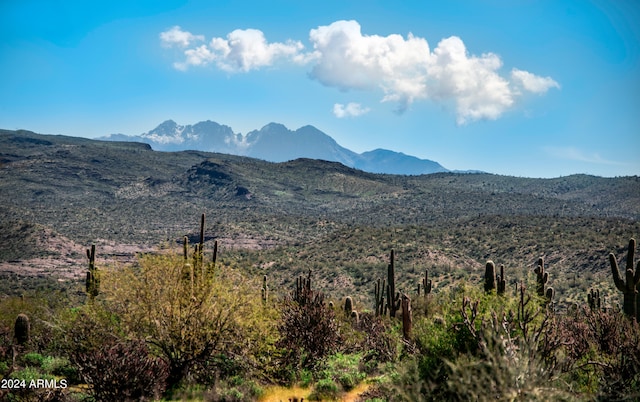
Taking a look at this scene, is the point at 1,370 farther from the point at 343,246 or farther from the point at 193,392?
the point at 343,246

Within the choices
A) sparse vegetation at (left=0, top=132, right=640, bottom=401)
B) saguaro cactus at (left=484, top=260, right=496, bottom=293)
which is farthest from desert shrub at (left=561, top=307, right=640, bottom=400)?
saguaro cactus at (left=484, top=260, right=496, bottom=293)

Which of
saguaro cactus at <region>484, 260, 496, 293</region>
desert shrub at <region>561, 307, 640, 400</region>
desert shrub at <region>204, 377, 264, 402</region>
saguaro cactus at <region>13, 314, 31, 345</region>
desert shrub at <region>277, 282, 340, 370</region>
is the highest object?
saguaro cactus at <region>484, 260, 496, 293</region>

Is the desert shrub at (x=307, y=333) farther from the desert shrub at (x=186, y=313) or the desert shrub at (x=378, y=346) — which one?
the desert shrub at (x=378, y=346)

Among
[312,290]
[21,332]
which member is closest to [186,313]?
[312,290]

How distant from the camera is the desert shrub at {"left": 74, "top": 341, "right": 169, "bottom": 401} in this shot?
9750 mm

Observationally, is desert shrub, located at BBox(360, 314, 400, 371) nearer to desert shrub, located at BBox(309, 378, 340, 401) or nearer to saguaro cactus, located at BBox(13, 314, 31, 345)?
desert shrub, located at BBox(309, 378, 340, 401)

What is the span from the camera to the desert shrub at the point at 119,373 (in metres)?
9.75

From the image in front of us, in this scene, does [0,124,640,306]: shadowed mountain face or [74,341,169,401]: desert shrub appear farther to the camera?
[0,124,640,306]: shadowed mountain face

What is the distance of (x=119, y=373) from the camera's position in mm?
9820

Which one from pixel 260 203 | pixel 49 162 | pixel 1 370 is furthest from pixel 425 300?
pixel 49 162

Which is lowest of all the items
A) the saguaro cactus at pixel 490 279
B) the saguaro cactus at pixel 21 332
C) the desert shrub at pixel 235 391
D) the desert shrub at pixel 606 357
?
the saguaro cactus at pixel 21 332

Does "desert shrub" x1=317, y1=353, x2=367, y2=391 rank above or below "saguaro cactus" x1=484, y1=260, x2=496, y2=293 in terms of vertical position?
below

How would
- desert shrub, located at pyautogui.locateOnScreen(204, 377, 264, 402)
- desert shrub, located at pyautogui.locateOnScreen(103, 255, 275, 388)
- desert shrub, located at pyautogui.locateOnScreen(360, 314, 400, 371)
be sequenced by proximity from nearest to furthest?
1. desert shrub, located at pyautogui.locateOnScreen(204, 377, 264, 402)
2. desert shrub, located at pyautogui.locateOnScreen(103, 255, 275, 388)
3. desert shrub, located at pyautogui.locateOnScreen(360, 314, 400, 371)

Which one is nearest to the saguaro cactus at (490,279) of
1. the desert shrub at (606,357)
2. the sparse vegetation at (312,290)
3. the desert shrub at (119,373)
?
the sparse vegetation at (312,290)
